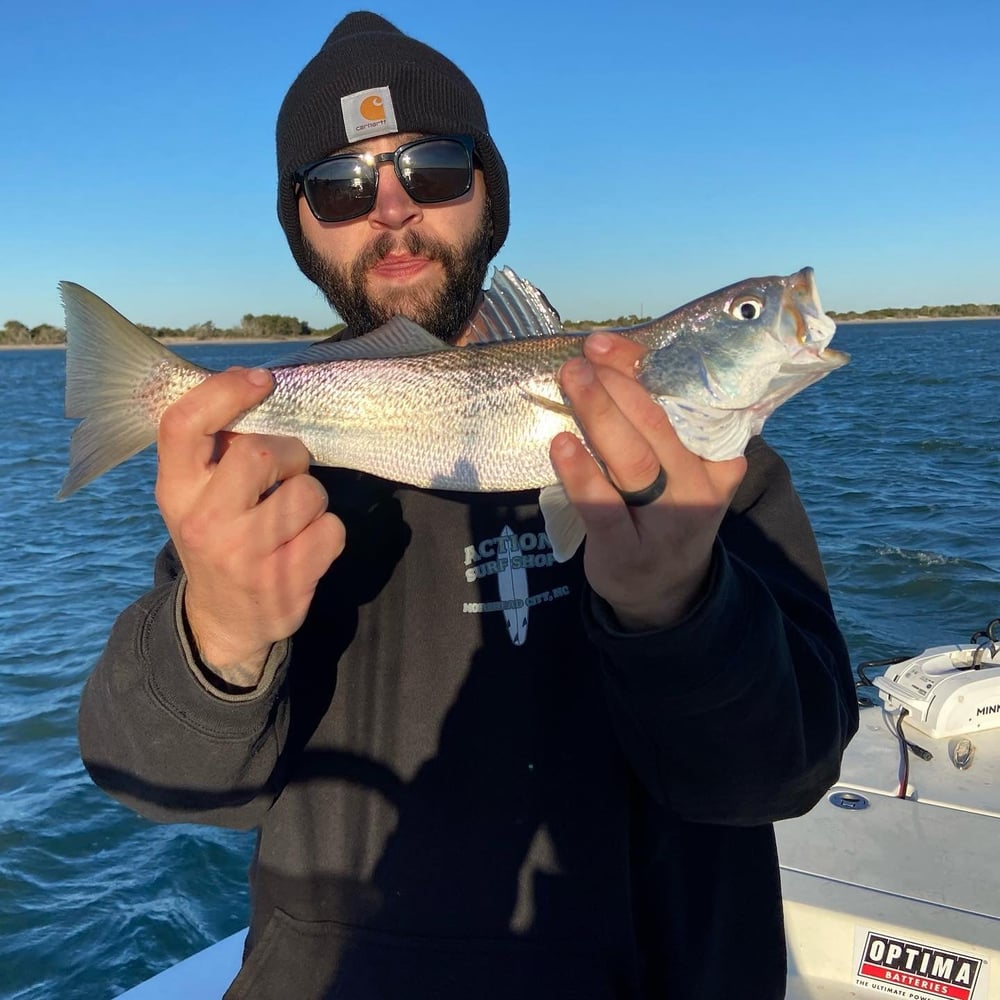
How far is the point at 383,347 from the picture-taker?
293cm

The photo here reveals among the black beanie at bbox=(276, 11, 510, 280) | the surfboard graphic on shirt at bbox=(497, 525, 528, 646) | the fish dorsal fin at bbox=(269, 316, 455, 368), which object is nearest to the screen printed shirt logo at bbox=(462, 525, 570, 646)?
the surfboard graphic on shirt at bbox=(497, 525, 528, 646)

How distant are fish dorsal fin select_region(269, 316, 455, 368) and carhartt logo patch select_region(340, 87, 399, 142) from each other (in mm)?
981

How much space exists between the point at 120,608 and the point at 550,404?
1107 cm

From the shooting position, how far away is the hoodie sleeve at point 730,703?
1.90m

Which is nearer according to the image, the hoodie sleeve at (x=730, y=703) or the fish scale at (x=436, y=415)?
the hoodie sleeve at (x=730, y=703)

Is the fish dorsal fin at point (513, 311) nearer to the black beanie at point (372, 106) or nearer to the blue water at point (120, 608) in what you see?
the black beanie at point (372, 106)

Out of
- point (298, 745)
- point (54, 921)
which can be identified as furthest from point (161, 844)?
point (298, 745)

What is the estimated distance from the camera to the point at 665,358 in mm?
2584

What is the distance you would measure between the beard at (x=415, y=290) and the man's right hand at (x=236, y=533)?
46.7 inches

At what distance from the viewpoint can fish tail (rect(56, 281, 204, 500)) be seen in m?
2.83

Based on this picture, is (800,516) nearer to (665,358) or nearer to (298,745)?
(665,358)

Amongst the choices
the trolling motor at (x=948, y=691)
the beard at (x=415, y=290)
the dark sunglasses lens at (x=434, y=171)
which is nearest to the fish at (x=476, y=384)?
the beard at (x=415, y=290)

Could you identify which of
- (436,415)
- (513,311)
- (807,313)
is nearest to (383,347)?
(436,415)

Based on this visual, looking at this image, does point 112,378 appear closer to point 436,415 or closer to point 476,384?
point 436,415
